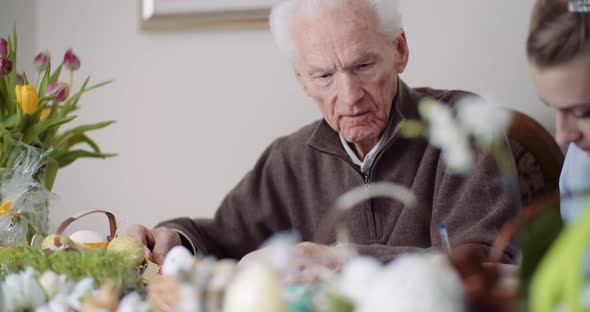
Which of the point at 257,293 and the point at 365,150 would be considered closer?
the point at 257,293

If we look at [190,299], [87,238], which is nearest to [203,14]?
[87,238]

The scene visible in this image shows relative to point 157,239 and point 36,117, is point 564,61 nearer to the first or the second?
point 157,239

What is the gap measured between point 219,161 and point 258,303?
182 centimetres

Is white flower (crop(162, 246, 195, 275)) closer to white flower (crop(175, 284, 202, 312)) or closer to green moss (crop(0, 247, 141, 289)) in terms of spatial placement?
green moss (crop(0, 247, 141, 289))

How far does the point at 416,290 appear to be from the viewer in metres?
0.52

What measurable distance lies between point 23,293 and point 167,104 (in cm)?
166

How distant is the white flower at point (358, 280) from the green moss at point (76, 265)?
1.18ft

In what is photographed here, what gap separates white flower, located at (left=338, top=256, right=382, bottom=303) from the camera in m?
0.57

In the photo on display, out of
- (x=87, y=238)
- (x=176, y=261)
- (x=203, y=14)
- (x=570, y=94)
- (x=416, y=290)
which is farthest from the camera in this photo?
(x=203, y=14)

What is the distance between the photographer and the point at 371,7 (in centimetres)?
156

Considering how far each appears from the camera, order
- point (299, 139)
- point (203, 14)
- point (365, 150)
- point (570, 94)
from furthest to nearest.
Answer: point (203, 14) < point (299, 139) < point (365, 150) < point (570, 94)

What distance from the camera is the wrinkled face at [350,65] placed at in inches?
60.6

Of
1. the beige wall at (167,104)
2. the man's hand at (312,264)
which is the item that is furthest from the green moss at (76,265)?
the beige wall at (167,104)

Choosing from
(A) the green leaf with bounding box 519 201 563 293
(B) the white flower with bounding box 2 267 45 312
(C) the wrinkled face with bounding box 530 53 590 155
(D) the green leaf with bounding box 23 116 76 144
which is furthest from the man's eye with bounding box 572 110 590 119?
(D) the green leaf with bounding box 23 116 76 144
